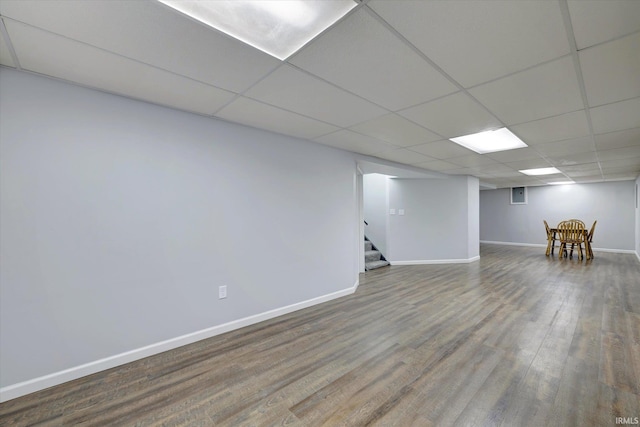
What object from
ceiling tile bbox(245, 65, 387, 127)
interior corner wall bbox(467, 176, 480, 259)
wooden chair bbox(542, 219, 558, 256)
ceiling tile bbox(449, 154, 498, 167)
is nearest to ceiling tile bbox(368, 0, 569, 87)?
ceiling tile bbox(245, 65, 387, 127)

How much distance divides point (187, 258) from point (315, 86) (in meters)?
1.91

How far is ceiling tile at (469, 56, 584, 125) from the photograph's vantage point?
5.76 ft

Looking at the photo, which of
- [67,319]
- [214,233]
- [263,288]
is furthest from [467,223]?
[67,319]

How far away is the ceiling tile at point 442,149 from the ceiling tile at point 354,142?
43 cm

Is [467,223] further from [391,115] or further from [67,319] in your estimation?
[67,319]

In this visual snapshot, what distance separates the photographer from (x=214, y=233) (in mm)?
2662

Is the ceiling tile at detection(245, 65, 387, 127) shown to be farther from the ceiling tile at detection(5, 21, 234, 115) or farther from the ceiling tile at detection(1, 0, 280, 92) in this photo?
the ceiling tile at detection(5, 21, 234, 115)

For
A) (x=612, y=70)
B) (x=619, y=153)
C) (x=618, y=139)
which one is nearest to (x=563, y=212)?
(x=619, y=153)

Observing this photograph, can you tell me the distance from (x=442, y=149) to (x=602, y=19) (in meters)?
2.57

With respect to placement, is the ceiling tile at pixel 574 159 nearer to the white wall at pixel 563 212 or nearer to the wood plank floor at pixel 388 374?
the wood plank floor at pixel 388 374

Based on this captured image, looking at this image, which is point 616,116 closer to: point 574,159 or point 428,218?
point 574,159

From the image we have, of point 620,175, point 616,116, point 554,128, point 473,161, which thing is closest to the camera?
point 616,116

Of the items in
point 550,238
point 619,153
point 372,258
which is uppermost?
point 619,153

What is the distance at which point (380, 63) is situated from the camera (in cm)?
168
